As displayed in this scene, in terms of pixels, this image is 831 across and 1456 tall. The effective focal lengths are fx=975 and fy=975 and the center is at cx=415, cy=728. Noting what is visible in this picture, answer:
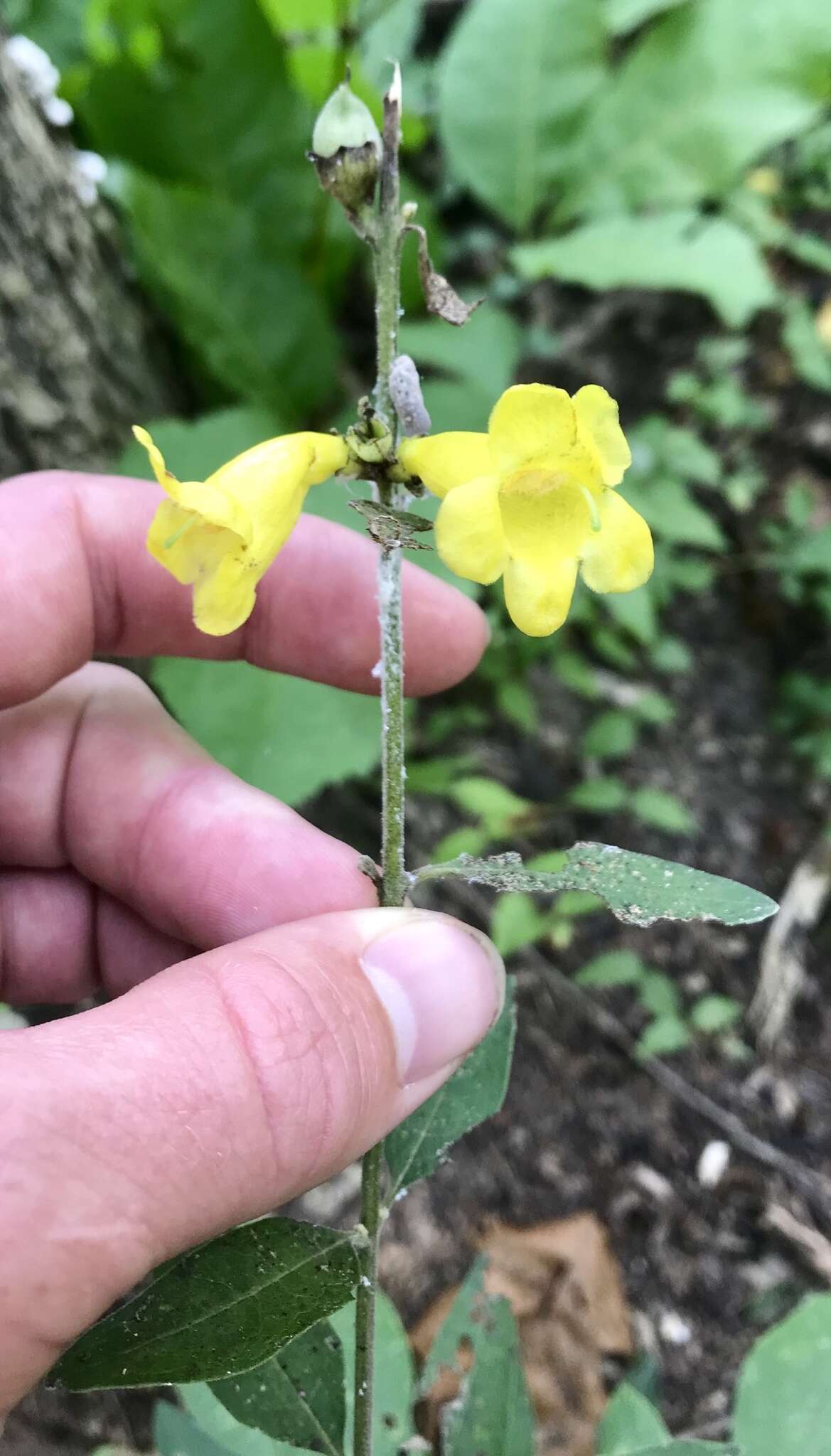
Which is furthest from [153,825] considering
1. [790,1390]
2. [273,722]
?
[790,1390]

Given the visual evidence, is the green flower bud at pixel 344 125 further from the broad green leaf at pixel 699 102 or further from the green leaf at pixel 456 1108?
the broad green leaf at pixel 699 102

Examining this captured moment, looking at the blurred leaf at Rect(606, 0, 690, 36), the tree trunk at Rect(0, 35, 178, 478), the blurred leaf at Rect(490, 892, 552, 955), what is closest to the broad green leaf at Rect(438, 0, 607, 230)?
the blurred leaf at Rect(606, 0, 690, 36)

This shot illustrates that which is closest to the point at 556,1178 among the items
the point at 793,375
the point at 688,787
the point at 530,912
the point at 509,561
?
the point at 530,912

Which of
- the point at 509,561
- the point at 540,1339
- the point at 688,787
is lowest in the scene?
the point at 540,1339

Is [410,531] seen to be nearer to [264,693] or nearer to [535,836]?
[264,693]

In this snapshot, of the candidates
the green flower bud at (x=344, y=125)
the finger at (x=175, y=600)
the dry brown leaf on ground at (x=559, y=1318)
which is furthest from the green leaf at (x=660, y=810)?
the green flower bud at (x=344, y=125)

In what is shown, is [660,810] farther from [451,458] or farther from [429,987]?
[451,458]

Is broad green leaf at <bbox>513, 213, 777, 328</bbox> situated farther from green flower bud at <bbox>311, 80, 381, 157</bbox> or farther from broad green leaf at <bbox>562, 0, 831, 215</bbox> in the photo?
green flower bud at <bbox>311, 80, 381, 157</bbox>
